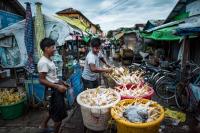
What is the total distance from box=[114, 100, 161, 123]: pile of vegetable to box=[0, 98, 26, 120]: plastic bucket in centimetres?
379

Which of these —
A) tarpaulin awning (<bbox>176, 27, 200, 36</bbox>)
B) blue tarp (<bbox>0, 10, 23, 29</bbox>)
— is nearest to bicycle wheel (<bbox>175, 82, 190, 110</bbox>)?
tarpaulin awning (<bbox>176, 27, 200, 36</bbox>)

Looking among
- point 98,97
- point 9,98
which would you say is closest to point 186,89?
point 98,97

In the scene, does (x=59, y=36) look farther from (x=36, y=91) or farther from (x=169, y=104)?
(x=169, y=104)

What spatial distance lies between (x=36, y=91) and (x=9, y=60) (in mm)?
1777

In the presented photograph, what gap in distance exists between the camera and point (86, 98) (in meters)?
4.21

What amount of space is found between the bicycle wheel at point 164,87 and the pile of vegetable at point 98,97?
14.7ft

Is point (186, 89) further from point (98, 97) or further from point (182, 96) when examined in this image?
point (98, 97)

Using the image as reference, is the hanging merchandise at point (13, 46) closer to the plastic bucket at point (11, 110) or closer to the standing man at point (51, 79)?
the plastic bucket at point (11, 110)

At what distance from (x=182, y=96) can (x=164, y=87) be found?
52.8 inches

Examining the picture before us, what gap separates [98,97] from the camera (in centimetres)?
407

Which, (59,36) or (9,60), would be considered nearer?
(59,36)

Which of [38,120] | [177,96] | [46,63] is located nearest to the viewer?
[46,63]

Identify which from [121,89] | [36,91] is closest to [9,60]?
[36,91]

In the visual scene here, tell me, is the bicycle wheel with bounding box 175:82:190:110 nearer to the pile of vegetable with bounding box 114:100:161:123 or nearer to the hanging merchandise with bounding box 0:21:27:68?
the pile of vegetable with bounding box 114:100:161:123
